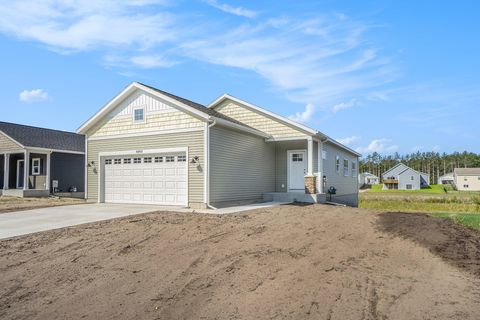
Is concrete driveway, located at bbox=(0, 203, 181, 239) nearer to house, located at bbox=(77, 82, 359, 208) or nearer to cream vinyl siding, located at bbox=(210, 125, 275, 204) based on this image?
house, located at bbox=(77, 82, 359, 208)

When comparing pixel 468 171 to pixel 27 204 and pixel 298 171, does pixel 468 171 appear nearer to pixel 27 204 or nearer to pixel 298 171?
pixel 298 171

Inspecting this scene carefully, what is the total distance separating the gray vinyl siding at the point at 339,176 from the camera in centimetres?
2040

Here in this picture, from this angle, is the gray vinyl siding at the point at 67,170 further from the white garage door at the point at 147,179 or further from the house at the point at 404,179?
the house at the point at 404,179

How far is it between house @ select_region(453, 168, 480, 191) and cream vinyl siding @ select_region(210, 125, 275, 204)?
220ft

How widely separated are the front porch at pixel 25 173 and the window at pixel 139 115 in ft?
34.0

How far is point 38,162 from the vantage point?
23906 mm

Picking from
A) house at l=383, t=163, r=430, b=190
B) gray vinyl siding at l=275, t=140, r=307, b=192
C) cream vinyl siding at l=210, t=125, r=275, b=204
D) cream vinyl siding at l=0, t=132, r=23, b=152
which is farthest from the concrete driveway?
house at l=383, t=163, r=430, b=190

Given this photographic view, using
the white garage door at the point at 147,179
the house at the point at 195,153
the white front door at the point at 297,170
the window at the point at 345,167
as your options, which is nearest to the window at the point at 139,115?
the house at the point at 195,153

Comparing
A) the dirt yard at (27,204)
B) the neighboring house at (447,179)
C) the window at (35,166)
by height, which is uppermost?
the window at (35,166)

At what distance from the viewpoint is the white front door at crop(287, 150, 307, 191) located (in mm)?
18453

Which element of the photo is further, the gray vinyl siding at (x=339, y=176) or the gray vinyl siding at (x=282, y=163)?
the gray vinyl siding at (x=339, y=176)

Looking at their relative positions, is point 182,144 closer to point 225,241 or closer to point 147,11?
point 147,11

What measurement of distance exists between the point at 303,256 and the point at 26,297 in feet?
14.3

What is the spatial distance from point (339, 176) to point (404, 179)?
5447 cm
